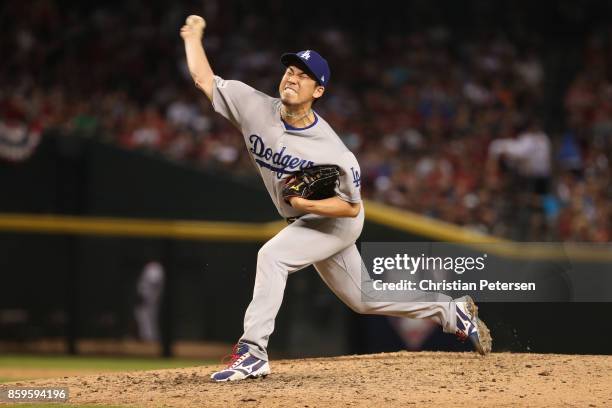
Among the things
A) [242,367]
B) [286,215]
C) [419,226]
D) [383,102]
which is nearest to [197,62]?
[286,215]

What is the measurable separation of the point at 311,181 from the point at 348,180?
0.19m

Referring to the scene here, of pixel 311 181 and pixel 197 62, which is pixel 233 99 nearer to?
pixel 197 62

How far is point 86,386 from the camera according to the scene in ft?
18.3

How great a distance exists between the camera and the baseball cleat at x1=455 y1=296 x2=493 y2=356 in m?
6.13

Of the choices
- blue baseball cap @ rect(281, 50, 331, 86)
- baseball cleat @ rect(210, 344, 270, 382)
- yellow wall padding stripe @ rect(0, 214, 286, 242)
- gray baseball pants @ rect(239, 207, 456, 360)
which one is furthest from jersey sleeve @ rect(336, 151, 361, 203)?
yellow wall padding stripe @ rect(0, 214, 286, 242)

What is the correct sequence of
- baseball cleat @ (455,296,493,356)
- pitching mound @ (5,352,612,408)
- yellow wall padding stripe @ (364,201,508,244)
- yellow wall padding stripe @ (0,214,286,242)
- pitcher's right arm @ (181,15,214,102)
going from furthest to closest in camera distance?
yellow wall padding stripe @ (0,214,286,242)
yellow wall padding stripe @ (364,201,508,244)
baseball cleat @ (455,296,493,356)
pitcher's right arm @ (181,15,214,102)
pitching mound @ (5,352,612,408)

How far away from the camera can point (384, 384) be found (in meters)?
5.43

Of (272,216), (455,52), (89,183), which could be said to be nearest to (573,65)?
(455,52)

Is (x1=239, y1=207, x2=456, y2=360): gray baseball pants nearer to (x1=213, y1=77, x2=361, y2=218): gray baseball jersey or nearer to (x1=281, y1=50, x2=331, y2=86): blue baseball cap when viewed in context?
(x1=213, y1=77, x2=361, y2=218): gray baseball jersey

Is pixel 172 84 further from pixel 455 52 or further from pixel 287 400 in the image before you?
pixel 287 400

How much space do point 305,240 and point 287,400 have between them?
96 cm

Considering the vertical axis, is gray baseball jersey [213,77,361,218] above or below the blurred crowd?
below

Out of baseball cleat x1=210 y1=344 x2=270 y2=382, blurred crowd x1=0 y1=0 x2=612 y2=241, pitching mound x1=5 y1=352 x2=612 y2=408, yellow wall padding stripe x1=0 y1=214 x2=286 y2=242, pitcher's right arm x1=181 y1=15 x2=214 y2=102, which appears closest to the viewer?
pitching mound x1=5 y1=352 x2=612 y2=408

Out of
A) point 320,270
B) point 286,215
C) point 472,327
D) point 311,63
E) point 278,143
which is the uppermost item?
point 311,63
